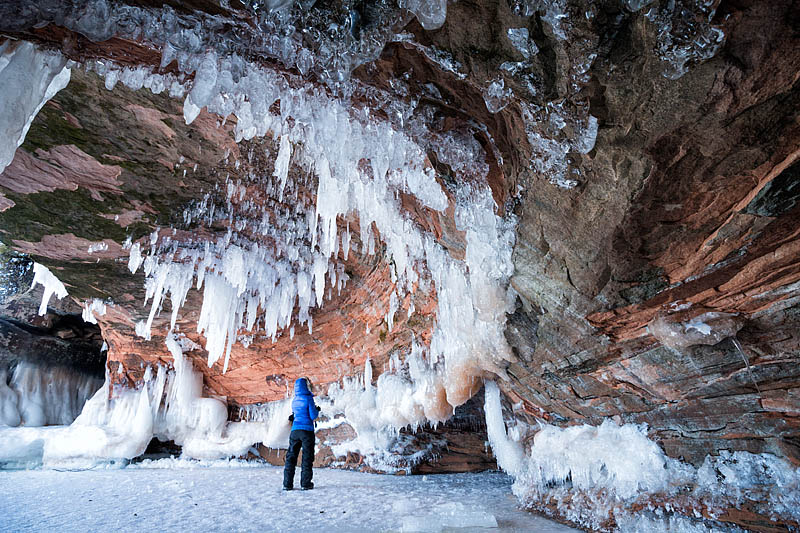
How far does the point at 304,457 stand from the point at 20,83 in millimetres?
4564

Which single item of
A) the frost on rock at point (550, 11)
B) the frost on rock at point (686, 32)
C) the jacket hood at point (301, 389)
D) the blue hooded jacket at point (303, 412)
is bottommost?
the blue hooded jacket at point (303, 412)

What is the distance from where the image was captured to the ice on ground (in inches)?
115

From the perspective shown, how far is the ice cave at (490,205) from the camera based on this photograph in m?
1.70

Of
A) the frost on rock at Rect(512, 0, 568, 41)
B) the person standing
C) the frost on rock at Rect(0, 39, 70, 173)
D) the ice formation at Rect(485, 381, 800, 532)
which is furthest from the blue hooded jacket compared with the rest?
the frost on rock at Rect(512, 0, 568, 41)

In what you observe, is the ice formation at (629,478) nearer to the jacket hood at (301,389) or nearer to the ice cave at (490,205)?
the ice cave at (490,205)

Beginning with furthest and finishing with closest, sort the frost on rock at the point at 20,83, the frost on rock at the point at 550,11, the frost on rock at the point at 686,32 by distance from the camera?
the frost on rock at the point at 20,83 < the frost on rock at the point at 550,11 < the frost on rock at the point at 686,32

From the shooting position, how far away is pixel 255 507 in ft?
12.3

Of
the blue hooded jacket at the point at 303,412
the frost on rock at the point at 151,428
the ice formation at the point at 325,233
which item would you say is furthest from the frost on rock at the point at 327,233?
the frost on rock at the point at 151,428

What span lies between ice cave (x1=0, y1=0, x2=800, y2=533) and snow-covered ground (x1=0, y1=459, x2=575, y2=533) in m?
0.05

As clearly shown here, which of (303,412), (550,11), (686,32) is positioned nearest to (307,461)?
(303,412)

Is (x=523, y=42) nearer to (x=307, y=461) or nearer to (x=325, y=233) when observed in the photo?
(x=325, y=233)

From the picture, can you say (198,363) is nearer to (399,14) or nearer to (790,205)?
(399,14)

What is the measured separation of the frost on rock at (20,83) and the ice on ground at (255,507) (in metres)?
2.58

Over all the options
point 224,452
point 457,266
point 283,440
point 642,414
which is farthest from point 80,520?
point 224,452
